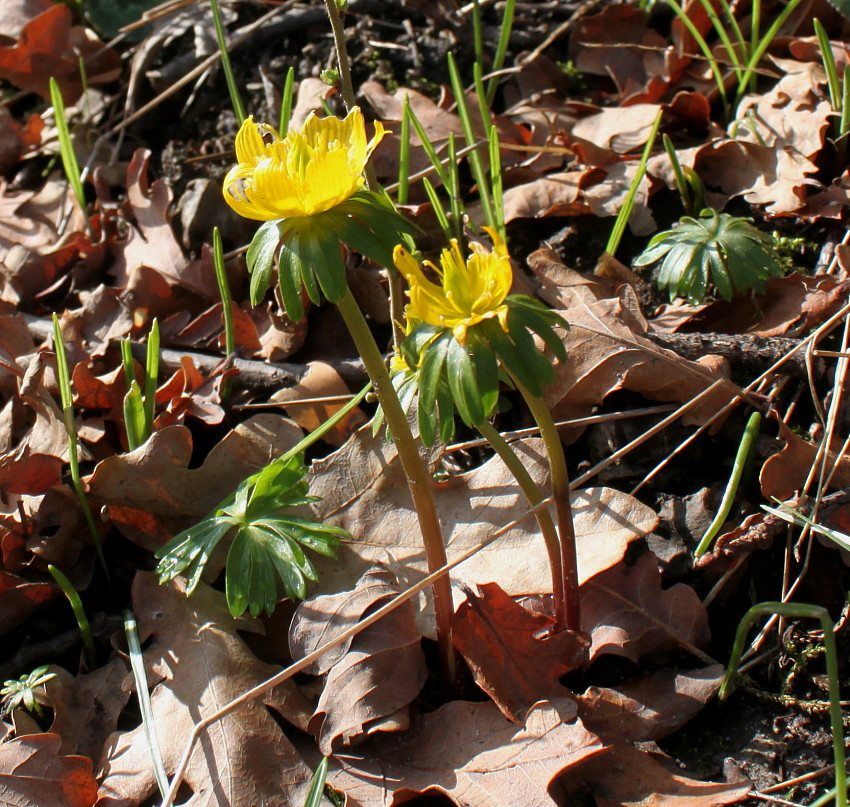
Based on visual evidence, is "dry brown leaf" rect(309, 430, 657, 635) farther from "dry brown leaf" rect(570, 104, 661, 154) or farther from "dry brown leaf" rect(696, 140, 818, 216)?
"dry brown leaf" rect(570, 104, 661, 154)

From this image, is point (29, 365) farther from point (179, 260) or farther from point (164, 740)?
point (164, 740)

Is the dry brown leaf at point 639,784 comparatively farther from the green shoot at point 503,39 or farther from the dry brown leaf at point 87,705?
the green shoot at point 503,39

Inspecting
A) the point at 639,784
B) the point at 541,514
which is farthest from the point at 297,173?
the point at 639,784

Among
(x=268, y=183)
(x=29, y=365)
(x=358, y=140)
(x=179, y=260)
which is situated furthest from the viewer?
(x=179, y=260)

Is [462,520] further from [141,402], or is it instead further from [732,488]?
[141,402]

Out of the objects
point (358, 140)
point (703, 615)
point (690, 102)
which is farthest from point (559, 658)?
point (690, 102)

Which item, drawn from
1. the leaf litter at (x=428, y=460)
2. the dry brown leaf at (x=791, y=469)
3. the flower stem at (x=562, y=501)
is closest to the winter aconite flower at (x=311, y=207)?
the flower stem at (x=562, y=501)
